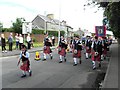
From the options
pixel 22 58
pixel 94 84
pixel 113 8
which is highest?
pixel 113 8

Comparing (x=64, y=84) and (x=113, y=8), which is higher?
(x=113, y=8)

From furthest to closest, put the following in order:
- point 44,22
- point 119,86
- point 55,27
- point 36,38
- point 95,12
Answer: point 55,27 → point 44,22 → point 36,38 → point 95,12 → point 119,86

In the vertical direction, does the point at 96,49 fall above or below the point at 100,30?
below

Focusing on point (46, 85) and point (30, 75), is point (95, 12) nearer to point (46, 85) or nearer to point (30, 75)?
point (30, 75)

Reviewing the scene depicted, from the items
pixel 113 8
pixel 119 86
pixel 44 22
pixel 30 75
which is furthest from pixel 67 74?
pixel 44 22

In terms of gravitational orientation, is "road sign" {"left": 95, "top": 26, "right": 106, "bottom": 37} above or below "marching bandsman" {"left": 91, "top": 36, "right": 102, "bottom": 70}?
above

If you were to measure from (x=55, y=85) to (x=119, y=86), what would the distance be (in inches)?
90.6

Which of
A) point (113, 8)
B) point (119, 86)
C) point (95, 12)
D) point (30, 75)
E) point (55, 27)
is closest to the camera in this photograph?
point (119, 86)

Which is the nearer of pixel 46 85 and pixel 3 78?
pixel 46 85

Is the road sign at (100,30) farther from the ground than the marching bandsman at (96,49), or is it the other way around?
the road sign at (100,30)

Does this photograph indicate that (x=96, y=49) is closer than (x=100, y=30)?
Yes

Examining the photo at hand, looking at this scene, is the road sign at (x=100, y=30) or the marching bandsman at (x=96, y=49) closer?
the marching bandsman at (x=96, y=49)

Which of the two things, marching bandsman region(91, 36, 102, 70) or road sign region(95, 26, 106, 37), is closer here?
marching bandsman region(91, 36, 102, 70)

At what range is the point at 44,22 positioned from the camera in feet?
308
